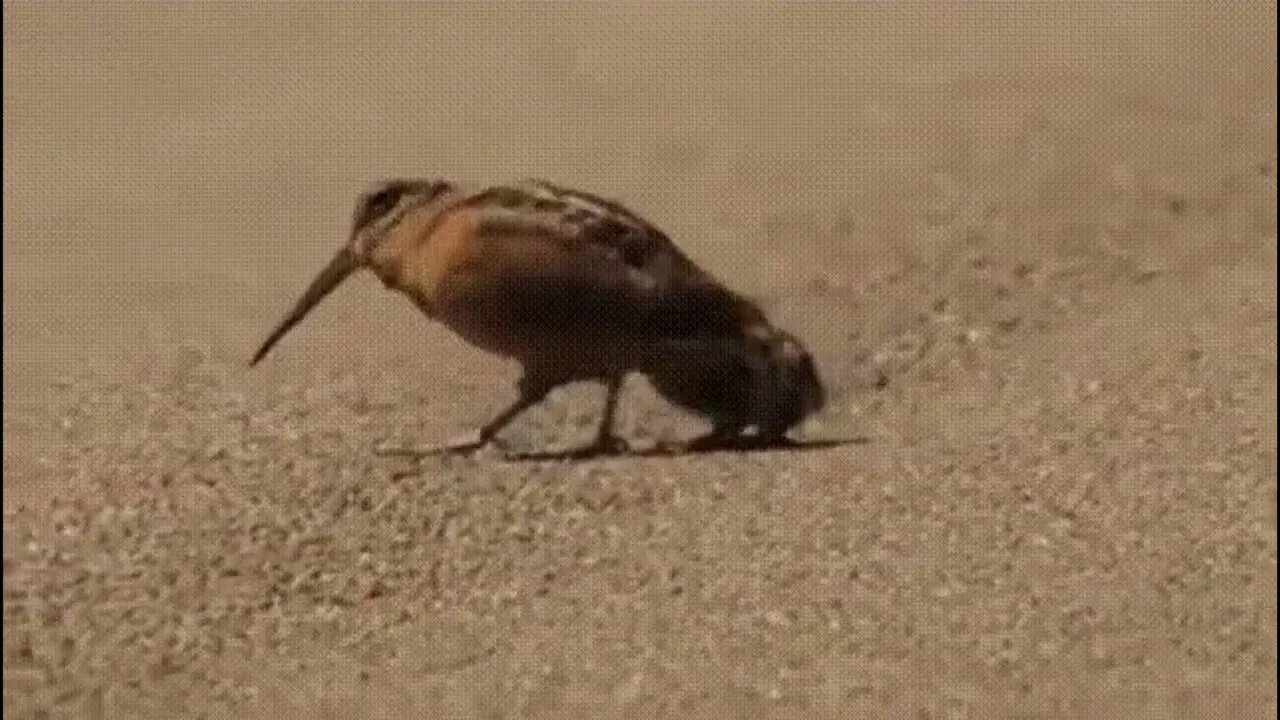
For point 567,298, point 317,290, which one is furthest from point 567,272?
point 317,290

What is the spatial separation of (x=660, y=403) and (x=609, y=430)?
3cm

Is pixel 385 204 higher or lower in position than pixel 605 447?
higher

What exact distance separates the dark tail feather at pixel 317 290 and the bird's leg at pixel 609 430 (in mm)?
139

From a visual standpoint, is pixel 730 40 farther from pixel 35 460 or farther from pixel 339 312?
pixel 35 460

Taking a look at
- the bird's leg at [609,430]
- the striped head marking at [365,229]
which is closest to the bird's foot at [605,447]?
the bird's leg at [609,430]

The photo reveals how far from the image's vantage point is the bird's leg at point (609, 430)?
110 centimetres

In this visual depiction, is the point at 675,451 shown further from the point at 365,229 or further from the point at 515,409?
the point at 365,229

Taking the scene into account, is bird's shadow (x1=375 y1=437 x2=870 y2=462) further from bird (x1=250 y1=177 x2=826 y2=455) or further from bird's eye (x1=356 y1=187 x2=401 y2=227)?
bird's eye (x1=356 y1=187 x2=401 y2=227)

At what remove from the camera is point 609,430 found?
111cm

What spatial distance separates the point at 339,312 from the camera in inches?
45.1

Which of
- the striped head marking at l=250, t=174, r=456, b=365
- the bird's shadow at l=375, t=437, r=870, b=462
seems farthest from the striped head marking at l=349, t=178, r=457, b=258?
the bird's shadow at l=375, t=437, r=870, b=462

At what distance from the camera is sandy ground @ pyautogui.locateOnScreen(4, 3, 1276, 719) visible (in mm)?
945

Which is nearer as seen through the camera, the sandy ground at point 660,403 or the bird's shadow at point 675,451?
the sandy ground at point 660,403

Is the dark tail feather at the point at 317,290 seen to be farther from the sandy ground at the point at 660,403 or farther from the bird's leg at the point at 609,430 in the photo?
the bird's leg at the point at 609,430
